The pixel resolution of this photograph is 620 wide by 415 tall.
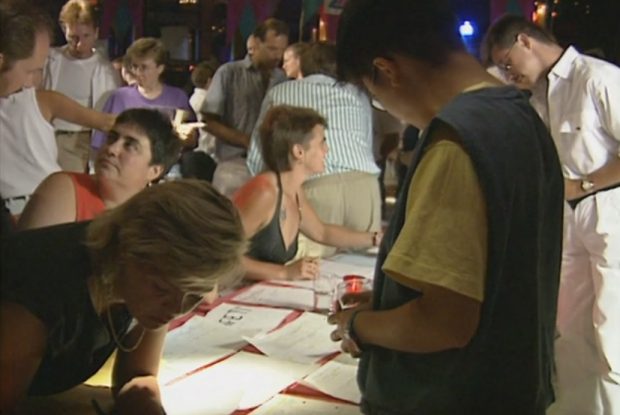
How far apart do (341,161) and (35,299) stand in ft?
7.10

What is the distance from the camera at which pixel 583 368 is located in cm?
250

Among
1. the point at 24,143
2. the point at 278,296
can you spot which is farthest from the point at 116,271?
the point at 24,143

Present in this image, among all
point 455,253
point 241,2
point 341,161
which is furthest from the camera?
point 241,2

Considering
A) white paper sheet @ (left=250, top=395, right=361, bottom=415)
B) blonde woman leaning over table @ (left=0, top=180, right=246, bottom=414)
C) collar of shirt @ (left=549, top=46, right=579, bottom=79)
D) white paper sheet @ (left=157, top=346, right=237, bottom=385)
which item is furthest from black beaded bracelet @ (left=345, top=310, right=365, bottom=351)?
collar of shirt @ (left=549, top=46, right=579, bottom=79)

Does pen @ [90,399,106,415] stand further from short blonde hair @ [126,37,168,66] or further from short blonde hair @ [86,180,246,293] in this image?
short blonde hair @ [126,37,168,66]

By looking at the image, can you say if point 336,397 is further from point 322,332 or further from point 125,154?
point 125,154

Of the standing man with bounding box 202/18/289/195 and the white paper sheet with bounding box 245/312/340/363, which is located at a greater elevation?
the standing man with bounding box 202/18/289/195

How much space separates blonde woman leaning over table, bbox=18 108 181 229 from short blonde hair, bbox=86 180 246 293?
2.11 ft

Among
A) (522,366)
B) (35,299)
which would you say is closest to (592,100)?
(522,366)

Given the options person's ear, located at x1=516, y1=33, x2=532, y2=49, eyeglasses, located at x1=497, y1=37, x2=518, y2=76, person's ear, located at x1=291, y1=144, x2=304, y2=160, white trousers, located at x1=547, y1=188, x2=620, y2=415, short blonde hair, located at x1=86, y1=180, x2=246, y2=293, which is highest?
person's ear, located at x1=516, y1=33, x2=532, y2=49

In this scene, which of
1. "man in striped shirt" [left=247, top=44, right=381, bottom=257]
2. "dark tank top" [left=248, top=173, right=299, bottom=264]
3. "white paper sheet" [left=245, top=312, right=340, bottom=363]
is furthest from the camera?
"man in striped shirt" [left=247, top=44, right=381, bottom=257]

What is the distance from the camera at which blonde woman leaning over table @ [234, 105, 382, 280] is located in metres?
2.30

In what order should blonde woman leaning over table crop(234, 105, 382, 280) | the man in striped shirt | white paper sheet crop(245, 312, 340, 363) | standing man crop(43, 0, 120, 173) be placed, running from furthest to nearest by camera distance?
standing man crop(43, 0, 120, 173) → the man in striped shirt → blonde woman leaning over table crop(234, 105, 382, 280) → white paper sheet crop(245, 312, 340, 363)

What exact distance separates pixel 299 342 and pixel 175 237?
0.67 m
